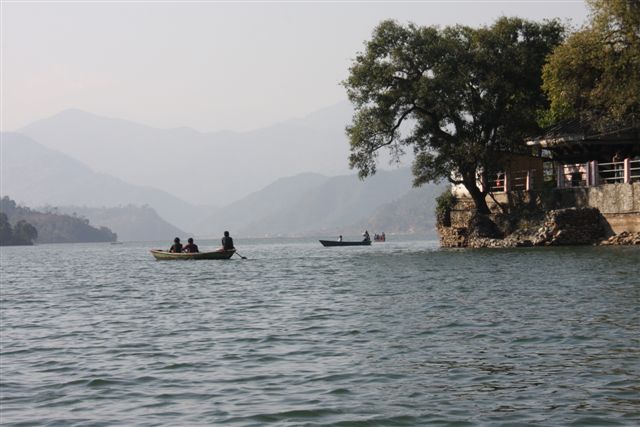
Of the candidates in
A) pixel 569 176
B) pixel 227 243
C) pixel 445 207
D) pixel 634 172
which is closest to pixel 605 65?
pixel 634 172

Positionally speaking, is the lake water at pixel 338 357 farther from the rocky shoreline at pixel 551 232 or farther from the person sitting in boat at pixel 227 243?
the person sitting in boat at pixel 227 243

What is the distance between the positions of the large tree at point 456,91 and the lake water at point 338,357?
28.0 metres

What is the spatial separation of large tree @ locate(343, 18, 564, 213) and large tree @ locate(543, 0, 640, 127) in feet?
20.0

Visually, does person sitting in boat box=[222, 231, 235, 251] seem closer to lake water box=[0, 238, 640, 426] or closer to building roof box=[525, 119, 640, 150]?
building roof box=[525, 119, 640, 150]

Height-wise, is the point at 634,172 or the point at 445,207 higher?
the point at 634,172

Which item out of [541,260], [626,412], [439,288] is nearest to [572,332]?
[626,412]

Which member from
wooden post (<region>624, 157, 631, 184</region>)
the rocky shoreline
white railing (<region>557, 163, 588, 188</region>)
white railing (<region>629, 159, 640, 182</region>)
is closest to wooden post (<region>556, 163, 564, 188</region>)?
white railing (<region>557, 163, 588, 188</region>)

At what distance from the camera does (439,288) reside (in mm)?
28391

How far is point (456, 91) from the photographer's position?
5753 cm

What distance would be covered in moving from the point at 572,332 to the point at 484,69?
138 feet

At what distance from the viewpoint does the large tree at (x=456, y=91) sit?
56719 mm

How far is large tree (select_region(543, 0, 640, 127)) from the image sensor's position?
157ft

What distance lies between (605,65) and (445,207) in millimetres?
18847

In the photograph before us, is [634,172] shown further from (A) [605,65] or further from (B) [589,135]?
(A) [605,65]
